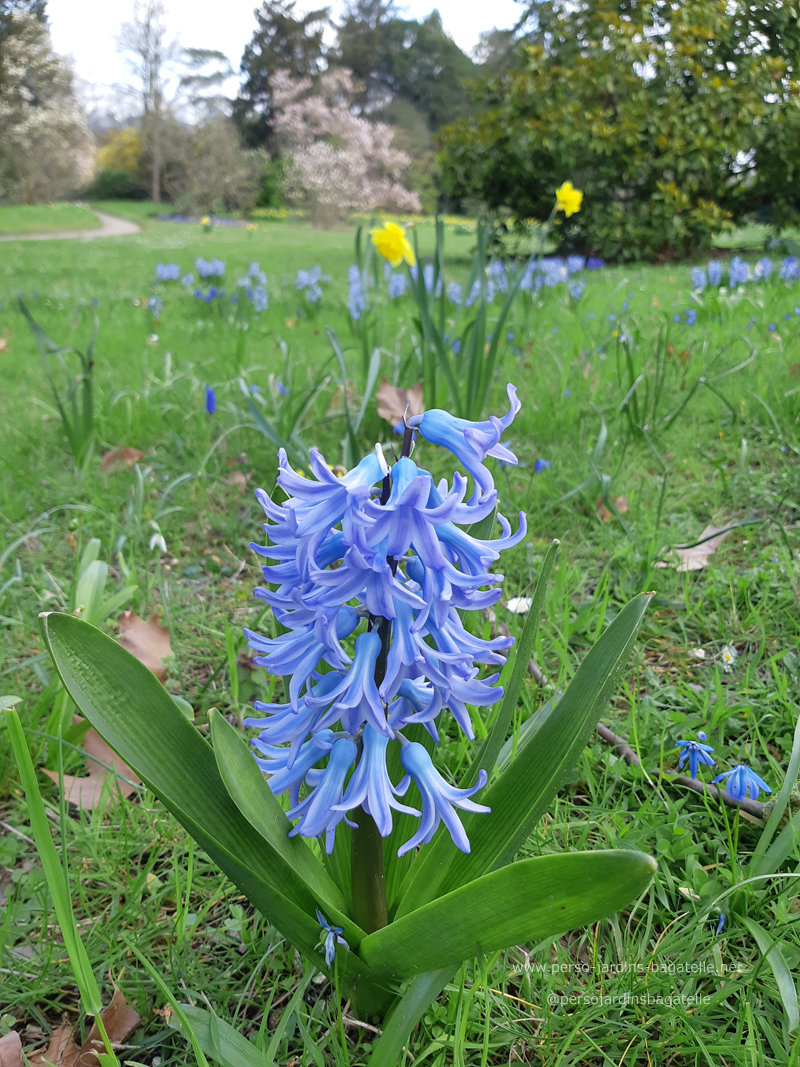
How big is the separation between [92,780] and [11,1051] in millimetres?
555

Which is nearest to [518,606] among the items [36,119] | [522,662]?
[522,662]

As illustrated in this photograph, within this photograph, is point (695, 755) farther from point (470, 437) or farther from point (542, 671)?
point (470, 437)

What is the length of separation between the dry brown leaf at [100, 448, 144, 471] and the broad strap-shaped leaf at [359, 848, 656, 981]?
97.2 inches

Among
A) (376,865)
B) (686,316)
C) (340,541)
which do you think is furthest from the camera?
(686,316)

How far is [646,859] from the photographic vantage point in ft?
2.16

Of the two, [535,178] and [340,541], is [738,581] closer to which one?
[340,541]

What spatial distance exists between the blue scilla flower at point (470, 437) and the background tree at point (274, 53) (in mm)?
46679

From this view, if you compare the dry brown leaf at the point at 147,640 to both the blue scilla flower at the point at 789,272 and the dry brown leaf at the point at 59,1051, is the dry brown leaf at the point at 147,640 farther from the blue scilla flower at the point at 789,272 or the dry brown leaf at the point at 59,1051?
the blue scilla flower at the point at 789,272

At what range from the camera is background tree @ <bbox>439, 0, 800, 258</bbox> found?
29.9 ft

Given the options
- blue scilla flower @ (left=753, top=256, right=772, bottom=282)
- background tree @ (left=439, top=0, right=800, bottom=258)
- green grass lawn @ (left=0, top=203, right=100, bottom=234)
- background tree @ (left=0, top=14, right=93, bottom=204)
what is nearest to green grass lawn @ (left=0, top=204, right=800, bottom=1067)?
blue scilla flower @ (left=753, top=256, right=772, bottom=282)

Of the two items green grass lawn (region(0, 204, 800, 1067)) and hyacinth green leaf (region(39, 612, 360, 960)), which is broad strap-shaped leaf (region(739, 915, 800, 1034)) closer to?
green grass lawn (region(0, 204, 800, 1067))

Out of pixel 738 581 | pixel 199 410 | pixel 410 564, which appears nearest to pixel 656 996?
pixel 410 564

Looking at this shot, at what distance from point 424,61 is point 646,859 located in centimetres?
5194

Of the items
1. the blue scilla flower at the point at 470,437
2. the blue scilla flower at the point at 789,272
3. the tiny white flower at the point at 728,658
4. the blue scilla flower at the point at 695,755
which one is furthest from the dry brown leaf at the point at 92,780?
the blue scilla flower at the point at 789,272
